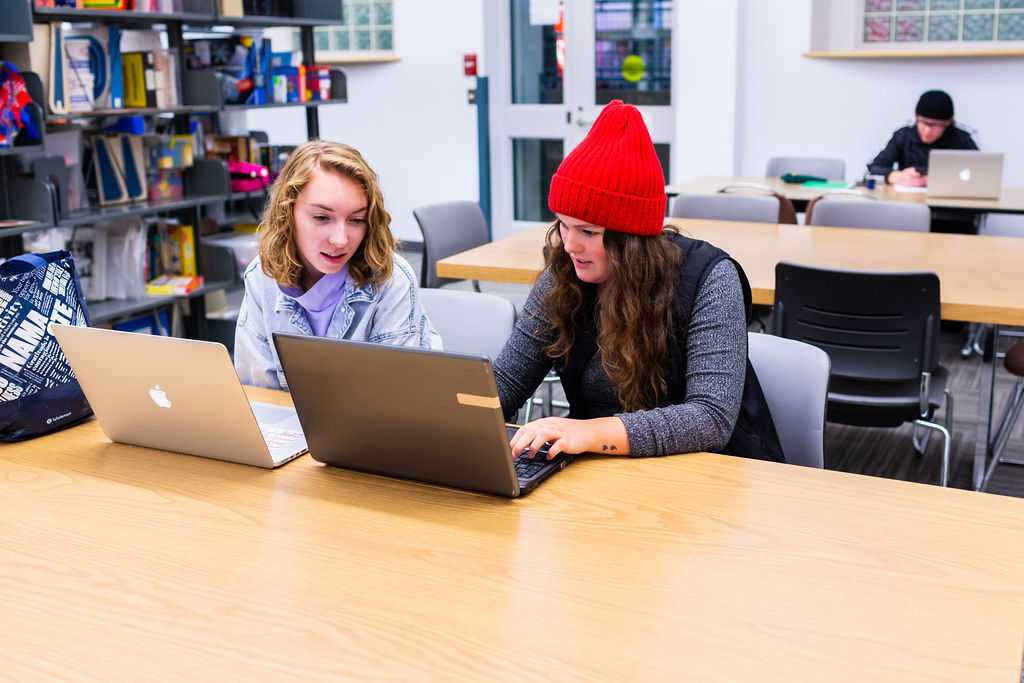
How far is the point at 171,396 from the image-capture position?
4.72 feet

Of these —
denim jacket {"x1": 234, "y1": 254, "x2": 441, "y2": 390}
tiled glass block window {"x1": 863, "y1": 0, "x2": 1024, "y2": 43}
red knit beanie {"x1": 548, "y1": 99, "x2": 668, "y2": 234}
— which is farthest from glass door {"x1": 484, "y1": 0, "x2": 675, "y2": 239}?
red knit beanie {"x1": 548, "y1": 99, "x2": 668, "y2": 234}

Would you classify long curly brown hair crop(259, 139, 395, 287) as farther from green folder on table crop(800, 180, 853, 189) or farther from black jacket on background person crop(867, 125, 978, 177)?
black jacket on background person crop(867, 125, 978, 177)

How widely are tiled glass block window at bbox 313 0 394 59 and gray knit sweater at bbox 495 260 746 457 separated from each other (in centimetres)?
596

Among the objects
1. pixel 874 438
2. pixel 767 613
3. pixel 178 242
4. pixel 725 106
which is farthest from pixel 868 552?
pixel 725 106

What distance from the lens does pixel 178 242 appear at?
4.05 meters

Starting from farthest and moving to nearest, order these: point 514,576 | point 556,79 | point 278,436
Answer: point 556,79 → point 278,436 → point 514,576

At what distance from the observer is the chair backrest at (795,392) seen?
1737 mm

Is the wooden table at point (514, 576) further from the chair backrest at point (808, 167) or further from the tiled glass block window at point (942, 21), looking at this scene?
the tiled glass block window at point (942, 21)

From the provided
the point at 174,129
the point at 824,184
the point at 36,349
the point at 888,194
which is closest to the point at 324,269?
the point at 36,349

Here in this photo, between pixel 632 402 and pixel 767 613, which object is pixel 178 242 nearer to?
pixel 632 402

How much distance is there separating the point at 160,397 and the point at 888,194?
3816mm

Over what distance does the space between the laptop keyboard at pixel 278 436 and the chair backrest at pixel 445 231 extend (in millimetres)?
1956

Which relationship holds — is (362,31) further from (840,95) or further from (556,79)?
(840,95)

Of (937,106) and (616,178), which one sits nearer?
(616,178)
